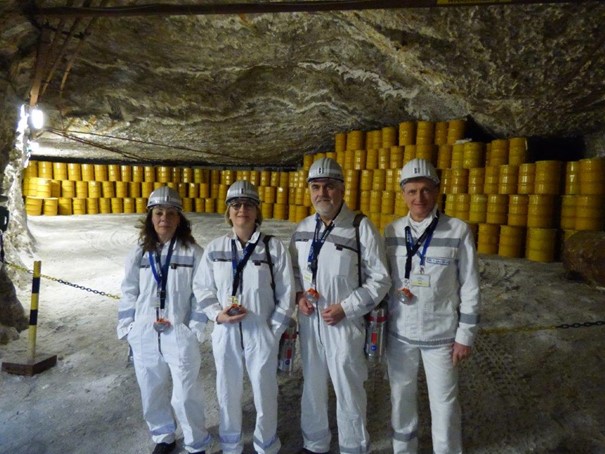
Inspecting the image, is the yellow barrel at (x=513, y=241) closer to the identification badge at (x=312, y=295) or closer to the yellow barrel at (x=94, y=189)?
the identification badge at (x=312, y=295)

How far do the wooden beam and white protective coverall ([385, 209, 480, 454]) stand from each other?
83.0 inches

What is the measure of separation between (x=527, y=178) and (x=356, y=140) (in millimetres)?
4477

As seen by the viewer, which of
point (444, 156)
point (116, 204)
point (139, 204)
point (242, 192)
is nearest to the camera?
point (242, 192)

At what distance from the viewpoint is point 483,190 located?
7.93 meters

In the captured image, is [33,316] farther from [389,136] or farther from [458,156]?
[389,136]

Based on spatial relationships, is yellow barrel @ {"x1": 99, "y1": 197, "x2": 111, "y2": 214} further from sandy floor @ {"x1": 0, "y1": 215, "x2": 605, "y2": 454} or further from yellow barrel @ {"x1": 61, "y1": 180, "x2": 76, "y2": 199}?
sandy floor @ {"x1": 0, "y1": 215, "x2": 605, "y2": 454}

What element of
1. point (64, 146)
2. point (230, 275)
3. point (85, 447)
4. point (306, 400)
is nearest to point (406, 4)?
point (230, 275)

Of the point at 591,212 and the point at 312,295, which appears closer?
the point at 312,295

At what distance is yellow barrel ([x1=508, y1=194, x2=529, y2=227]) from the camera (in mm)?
7281

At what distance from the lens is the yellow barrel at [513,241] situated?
7309 millimetres

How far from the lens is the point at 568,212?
6871 millimetres

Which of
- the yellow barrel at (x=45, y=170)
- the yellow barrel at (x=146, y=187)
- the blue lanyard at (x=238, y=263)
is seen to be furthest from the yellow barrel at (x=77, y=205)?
the blue lanyard at (x=238, y=263)

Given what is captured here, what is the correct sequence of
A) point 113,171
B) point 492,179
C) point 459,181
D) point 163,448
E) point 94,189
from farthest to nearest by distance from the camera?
point 113,171 < point 94,189 < point 459,181 < point 492,179 < point 163,448

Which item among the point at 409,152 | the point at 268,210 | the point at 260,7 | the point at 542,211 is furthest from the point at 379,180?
the point at 260,7
